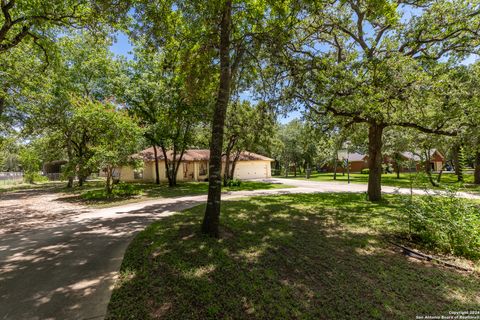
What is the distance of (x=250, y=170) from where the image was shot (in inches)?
1201

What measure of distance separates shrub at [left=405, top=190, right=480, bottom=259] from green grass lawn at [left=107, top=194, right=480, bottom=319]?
34.6 inches

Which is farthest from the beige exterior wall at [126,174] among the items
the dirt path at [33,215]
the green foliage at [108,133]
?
the dirt path at [33,215]

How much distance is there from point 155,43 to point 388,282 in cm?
817

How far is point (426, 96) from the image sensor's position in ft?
25.9

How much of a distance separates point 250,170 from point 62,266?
26.7 metres

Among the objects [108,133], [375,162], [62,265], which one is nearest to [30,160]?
[108,133]

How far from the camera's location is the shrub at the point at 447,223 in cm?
482

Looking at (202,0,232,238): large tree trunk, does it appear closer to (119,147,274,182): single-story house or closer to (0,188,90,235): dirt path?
(0,188,90,235): dirt path

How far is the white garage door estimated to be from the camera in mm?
29688

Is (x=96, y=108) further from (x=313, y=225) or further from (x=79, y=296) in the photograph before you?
(x=313, y=225)

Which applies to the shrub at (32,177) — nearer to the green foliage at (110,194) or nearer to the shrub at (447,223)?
the green foliage at (110,194)

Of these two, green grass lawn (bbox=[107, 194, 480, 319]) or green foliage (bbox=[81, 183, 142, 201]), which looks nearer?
green grass lawn (bbox=[107, 194, 480, 319])

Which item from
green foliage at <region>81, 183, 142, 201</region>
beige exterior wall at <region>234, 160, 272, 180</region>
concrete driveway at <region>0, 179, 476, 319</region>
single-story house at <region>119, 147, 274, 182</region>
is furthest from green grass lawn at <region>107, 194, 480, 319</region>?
beige exterior wall at <region>234, 160, 272, 180</region>

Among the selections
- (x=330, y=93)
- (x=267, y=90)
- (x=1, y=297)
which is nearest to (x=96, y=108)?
(x=267, y=90)
